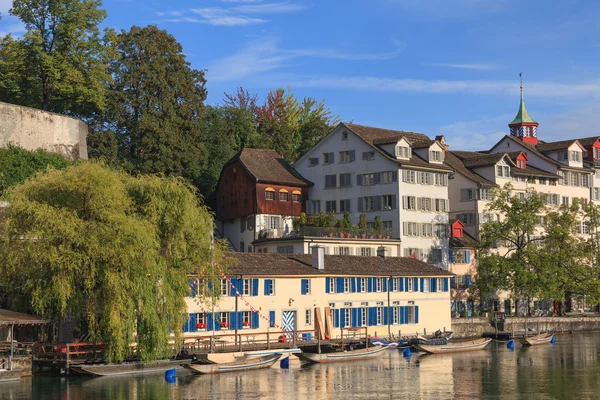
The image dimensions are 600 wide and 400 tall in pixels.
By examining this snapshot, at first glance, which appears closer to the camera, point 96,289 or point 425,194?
point 96,289

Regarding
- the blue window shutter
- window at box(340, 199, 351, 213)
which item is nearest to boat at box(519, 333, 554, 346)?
the blue window shutter

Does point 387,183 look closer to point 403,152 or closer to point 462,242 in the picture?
point 403,152

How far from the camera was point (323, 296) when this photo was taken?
67.6m

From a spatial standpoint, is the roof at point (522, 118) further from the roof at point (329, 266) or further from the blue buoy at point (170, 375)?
the blue buoy at point (170, 375)

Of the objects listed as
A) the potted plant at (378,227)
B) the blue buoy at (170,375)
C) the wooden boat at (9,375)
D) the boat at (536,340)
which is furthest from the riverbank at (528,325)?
the wooden boat at (9,375)

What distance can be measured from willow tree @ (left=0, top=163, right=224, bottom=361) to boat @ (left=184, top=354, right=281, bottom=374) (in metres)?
2.28

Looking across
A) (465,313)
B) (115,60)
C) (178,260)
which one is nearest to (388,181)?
(465,313)

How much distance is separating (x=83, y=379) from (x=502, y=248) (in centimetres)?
6007

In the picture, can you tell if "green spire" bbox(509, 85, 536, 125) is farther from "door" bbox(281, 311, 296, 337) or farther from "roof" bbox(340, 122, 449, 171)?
"door" bbox(281, 311, 296, 337)

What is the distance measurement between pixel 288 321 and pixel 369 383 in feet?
52.7

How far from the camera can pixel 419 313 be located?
7519cm

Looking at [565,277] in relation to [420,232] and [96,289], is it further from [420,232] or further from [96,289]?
[96,289]

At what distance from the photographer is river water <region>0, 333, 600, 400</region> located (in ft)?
149

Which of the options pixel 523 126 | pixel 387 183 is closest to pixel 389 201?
pixel 387 183
